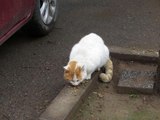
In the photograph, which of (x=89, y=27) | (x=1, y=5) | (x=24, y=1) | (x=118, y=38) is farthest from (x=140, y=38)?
(x=1, y=5)

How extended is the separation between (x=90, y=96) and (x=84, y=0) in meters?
3.60

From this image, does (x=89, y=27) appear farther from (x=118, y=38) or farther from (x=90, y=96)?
(x=90, y=96)

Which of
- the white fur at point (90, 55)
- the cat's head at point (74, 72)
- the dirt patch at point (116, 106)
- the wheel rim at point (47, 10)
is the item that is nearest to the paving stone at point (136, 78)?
the dirt patch at point (116, 106)

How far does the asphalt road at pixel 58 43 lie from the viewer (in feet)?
15.3

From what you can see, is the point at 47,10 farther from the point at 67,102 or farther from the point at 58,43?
the point at 67,102

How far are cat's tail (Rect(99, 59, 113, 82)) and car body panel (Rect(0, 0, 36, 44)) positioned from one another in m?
1.15

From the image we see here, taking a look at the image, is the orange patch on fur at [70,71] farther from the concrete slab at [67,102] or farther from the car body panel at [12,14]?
the car body panel at [12,14]

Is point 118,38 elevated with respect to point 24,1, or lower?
lower

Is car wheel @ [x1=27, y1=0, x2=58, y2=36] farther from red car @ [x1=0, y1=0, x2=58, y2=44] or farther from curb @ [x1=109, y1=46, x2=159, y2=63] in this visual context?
curb @ [x1=109, y1=46, x2=159, y2=63]

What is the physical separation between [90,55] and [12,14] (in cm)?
104

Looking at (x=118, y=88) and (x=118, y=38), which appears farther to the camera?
(x=118, y=38)

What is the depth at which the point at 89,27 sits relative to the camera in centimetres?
668

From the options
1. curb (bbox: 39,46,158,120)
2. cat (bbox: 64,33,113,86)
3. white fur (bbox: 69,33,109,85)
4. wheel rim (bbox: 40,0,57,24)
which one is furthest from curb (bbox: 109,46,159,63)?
wheel rim (bbox: 40,0,57,24)

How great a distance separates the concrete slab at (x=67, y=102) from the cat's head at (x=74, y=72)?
0.30 feet
